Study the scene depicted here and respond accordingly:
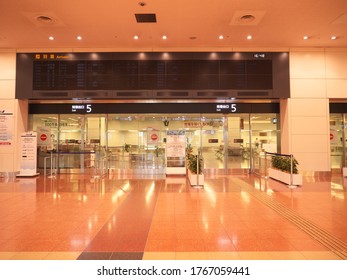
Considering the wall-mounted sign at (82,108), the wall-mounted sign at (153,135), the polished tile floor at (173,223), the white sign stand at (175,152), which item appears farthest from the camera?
the wall-mounted sign at (153,135)

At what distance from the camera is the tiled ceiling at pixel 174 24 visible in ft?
23.9

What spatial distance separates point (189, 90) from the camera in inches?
399

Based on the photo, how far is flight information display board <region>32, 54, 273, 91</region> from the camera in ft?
33.3

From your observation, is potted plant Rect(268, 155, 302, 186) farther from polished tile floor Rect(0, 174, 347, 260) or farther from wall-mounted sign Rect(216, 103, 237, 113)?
wall-mounted sign Rect(216, 103, 237, 113)

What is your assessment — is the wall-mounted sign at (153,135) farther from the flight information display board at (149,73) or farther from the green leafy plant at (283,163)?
the green leafy plant at (283,163)

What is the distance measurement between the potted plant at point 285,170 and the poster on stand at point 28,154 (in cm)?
890

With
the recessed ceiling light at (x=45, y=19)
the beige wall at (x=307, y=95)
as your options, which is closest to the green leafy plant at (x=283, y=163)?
the beige wall at (x=307, y=95)

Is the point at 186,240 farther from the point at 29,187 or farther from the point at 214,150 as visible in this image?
the point at 214,150

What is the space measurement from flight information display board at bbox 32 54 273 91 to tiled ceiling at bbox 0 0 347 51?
0.53 m

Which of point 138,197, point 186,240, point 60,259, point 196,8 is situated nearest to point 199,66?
point 196,8

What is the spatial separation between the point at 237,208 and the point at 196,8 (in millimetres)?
5505

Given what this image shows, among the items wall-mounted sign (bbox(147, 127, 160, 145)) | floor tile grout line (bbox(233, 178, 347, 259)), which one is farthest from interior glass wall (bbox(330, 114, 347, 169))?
wall-mounted sign (bbox(147, 127, 160, 145))

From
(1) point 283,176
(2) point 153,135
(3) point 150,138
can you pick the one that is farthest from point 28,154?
(1) point 283,176

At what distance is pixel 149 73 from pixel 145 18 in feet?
7.94
